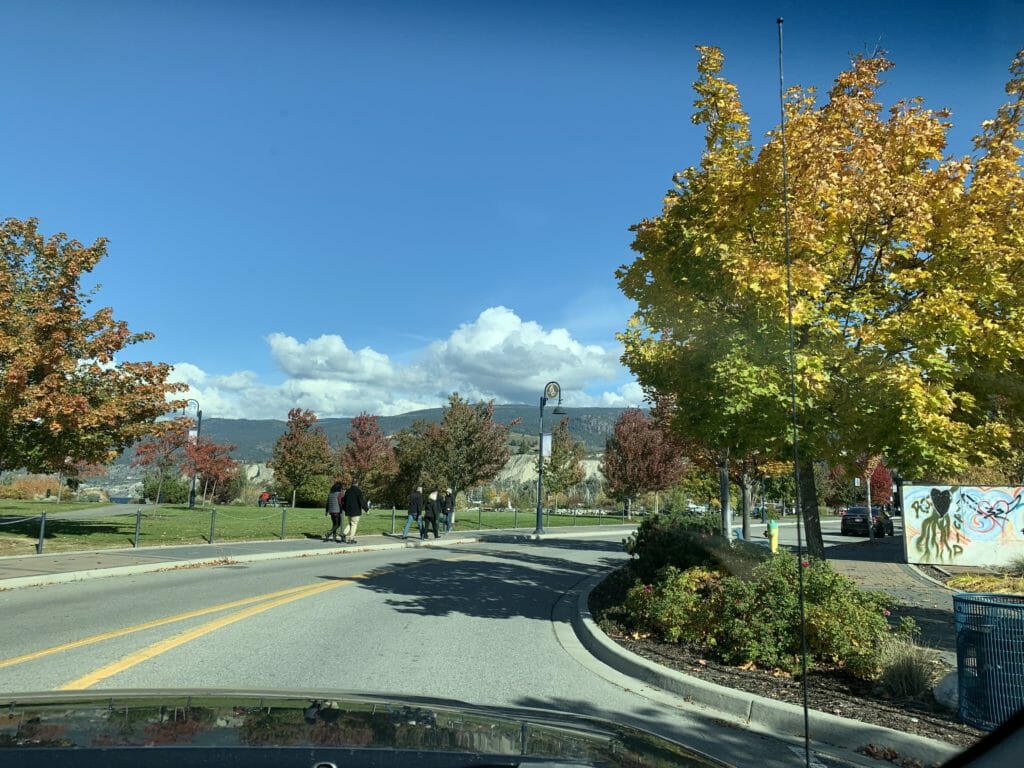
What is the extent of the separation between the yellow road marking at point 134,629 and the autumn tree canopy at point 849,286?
6676 millimetres

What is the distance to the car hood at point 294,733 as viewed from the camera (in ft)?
7.30

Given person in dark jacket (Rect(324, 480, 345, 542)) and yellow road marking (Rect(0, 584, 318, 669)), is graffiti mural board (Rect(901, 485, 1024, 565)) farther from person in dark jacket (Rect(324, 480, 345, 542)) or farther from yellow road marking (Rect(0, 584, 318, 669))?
person in dark jacket (Rect(324, 480, 345, 542))

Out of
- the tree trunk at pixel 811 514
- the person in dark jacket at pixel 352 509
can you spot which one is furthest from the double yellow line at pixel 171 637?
the person in dark jacket at pixel 352 509

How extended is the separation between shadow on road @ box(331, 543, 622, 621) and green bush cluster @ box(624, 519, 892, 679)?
2.69m

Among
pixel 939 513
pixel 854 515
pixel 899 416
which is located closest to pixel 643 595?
pixel 899 416

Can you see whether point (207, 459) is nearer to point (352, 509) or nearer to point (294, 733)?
point (352, 509)

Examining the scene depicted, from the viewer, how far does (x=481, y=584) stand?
13.9 m

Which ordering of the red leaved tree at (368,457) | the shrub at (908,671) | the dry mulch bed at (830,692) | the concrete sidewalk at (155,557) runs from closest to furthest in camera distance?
the dry mulch bed at (830,692) → the shrub at (908,671) → the concrete sidewalk at (155,557) → the red leaved tree at (368,457)

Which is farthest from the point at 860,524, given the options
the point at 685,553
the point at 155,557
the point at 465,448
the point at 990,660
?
the point at 990,660

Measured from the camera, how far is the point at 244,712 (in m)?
2.86

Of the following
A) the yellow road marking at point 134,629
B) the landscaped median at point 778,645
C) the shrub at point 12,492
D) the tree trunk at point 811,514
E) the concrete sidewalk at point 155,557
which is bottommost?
the shrub at point 12,492

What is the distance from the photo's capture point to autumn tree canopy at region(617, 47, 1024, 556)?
7.42 m

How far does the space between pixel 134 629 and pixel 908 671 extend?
8222 mm

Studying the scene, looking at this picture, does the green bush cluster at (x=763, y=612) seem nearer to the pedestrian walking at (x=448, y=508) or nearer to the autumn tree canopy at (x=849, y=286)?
the autumn tree canopy at (x=849, y=286)
